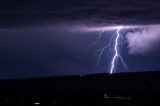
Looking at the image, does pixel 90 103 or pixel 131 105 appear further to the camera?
pixel 90 103

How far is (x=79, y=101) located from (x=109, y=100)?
35.6ft

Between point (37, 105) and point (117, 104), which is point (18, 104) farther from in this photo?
point (117, 104)

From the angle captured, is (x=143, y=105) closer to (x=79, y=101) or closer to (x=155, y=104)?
(x=155, y=104)

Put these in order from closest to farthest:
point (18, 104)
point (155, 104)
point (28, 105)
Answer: point (155, 104) → point (28, 105) → point (18, 104)

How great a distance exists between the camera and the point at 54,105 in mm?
123000

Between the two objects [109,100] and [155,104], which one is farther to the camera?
[109,100]

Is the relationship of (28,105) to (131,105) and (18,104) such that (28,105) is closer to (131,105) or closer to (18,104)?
(18,104)

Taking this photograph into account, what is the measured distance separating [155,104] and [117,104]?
7.93 meters

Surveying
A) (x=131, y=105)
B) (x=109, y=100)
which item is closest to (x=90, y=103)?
(x=109, y=100)

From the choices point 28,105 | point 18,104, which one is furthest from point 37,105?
point 18,104

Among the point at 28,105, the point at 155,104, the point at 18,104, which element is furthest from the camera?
the point at 18,104

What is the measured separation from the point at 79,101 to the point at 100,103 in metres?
13.7

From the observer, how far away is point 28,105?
12438cm

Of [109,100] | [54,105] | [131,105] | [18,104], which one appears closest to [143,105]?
[131,105]
